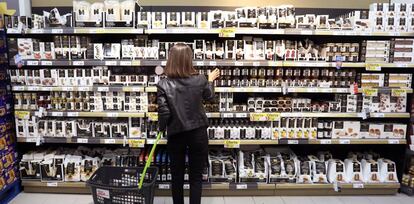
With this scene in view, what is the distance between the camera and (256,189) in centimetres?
331

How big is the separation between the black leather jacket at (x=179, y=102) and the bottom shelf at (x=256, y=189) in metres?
1.13

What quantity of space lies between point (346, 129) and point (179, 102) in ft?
6.74

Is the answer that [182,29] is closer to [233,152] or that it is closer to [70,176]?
[233,152]

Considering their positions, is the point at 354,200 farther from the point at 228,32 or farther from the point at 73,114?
the point at 73,114

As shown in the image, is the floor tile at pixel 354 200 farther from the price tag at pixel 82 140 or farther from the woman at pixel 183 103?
the price tag at pixel 82 140

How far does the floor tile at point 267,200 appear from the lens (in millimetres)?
3189

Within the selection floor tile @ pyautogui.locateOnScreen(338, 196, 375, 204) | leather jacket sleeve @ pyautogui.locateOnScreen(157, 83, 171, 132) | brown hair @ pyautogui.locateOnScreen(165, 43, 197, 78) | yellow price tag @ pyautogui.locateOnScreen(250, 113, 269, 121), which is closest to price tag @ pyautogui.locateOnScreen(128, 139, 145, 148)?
leather jacket sleeve @ pyautogui.locateOnScreen(157, 83, 171, 132)

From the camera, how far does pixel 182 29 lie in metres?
3.04

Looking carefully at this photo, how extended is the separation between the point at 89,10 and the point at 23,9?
1.11 m

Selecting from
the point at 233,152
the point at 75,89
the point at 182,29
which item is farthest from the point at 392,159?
the point at 75,89

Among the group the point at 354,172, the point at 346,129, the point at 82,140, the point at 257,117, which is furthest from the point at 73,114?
the point at 354,172

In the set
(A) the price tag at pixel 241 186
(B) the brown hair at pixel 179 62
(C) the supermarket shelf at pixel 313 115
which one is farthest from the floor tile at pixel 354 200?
(B) the brown hair at pixel 179 62

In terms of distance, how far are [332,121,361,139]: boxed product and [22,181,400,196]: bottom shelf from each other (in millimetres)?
559

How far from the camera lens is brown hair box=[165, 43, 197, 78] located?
7.75 ft
